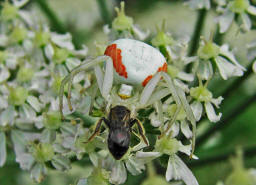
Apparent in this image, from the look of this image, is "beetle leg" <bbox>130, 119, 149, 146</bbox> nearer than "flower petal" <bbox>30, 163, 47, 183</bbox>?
Yes

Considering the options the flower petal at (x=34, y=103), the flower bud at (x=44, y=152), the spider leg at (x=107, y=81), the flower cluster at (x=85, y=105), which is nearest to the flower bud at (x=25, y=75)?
the flower cluster at (x=85, y=105)

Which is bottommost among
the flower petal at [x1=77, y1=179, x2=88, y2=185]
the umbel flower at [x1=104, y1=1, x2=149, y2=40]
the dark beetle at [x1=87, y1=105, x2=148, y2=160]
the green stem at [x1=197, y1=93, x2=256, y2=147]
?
the green stem at [x1=197, y1=93, x2=256, y2=147]

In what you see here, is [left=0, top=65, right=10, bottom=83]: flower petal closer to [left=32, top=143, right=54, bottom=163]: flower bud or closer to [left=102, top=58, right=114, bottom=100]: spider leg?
[left=32, top=143, right=54, bottom=163]: flower bud

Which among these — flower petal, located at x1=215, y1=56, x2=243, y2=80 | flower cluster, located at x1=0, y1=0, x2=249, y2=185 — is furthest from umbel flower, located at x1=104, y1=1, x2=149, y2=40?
flower petal, located at x1=215, y1=56, x2=243, y2=80

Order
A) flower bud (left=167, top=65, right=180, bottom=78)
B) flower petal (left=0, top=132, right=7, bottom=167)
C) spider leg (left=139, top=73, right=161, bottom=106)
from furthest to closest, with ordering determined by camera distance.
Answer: flower petal (left=0, top=132, right=7, bottom=167)
flower bud (left=167, top=65, right=180, bottom=78)
spider leg (left=139, top=73, right=161, bottom=106)

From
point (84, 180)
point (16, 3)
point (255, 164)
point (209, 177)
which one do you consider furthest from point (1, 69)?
point (255, 164)

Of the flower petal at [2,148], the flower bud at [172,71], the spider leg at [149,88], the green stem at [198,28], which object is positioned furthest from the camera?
the green stem at [198,28]

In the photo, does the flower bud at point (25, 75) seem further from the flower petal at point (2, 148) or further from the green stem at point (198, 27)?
the green stem at point (198, 27)

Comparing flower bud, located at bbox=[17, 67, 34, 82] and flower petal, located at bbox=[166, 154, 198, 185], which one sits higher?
flower bud, located at bbox=[17, 67, 34, 82]
